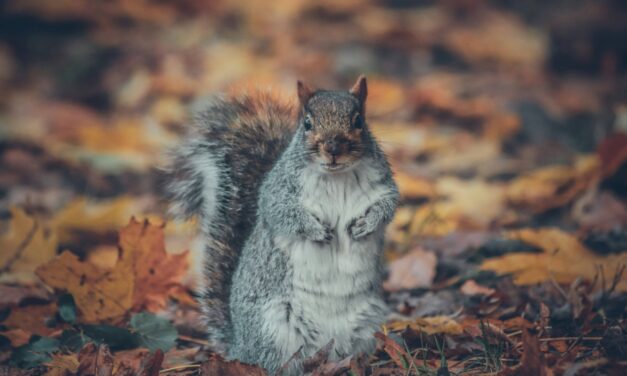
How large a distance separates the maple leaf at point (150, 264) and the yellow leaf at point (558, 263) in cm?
99

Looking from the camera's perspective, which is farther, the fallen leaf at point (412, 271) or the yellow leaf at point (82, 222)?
the yellow leaf at point (82, 222)

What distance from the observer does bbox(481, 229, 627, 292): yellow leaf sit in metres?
2.36

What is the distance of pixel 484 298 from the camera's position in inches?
96.0

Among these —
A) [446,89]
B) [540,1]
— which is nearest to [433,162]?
[446,89]

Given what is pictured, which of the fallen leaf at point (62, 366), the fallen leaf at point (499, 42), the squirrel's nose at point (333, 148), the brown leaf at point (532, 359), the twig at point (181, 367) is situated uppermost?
the fallen leaf at point (499, 42)

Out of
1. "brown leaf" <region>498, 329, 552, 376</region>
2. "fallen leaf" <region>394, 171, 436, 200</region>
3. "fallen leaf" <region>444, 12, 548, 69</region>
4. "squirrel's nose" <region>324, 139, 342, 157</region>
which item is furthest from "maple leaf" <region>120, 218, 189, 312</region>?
"fallen leaf" <region>444, 12, 548, 69</region>

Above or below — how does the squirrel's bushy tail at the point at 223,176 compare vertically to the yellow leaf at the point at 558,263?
above

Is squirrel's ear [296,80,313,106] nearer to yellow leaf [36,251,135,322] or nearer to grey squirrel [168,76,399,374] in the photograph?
grey squirrel [168,76,399,374]

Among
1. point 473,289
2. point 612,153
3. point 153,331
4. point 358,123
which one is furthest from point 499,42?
point 153,331

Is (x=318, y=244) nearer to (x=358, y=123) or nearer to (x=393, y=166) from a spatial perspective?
(x=358, y=123)

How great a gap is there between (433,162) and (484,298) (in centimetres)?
169

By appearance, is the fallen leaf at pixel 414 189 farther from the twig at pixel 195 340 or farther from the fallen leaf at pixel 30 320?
the fallen leaf at pixel 30 320

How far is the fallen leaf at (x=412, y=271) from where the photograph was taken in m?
2.70

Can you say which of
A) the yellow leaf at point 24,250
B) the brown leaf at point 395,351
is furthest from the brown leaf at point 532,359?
the yellow leaf at point 24,250
